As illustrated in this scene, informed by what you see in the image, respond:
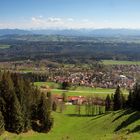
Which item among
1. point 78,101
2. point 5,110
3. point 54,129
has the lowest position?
point 78,101

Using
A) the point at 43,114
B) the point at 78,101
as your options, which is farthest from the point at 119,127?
the point at 78,101

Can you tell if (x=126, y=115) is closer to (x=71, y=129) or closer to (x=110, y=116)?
(x=110, y=116)

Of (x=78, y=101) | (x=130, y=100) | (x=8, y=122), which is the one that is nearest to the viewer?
(x=8, y=122)

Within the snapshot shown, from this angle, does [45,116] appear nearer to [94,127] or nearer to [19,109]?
[19,109]

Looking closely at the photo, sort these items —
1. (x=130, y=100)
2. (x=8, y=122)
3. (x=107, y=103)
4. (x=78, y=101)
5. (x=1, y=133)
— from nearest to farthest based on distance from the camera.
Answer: (x=1, y=133) → (x=8, y=122) → (x=130, y=100) → (x=107, y=103) → (x=78, y=101)

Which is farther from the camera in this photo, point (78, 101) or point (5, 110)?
point (78, 101)

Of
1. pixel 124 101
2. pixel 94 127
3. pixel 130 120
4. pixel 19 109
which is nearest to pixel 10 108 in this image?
pixel 19 109

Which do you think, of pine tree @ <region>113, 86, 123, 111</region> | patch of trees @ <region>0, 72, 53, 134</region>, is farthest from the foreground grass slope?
pine tree @ <region>113, 86, 123, 111</region>

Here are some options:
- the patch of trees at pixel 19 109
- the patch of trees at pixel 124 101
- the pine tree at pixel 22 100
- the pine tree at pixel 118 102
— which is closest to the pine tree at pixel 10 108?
the patch of trees at pixel 19 109

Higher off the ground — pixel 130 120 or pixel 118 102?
pixel 130 120
